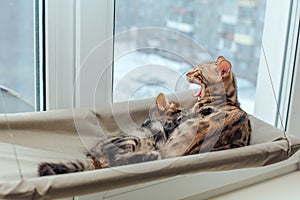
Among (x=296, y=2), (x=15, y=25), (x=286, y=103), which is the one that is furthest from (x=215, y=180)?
(x=15, y=25)

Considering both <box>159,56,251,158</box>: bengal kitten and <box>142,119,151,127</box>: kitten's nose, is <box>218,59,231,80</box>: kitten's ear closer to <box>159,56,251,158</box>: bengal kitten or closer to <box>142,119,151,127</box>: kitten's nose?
<box>159,56,251,158</box>: bengal kitten

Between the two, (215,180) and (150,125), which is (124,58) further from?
(215,180)

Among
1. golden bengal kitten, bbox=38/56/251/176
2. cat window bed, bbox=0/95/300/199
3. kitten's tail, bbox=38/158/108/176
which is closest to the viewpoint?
cat window bed, bbox=0/95/300/199

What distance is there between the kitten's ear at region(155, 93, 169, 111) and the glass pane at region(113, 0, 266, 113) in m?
0.03

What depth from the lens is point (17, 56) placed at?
4.50 ft

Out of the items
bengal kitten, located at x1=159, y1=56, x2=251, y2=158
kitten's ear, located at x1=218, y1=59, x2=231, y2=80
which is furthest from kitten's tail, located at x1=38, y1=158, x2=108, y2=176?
kitten's ear, located at x1=218, y1=59, x2=231, y2=80

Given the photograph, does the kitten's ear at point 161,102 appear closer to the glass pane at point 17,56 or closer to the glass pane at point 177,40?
the glass pane at point 177,40

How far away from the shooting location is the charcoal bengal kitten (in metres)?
1.07

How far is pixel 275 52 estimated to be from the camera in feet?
6.52

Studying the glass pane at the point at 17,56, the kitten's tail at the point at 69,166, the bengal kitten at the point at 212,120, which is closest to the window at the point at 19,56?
the glass pane at the point at 17,56

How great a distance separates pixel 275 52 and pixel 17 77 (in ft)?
3.89

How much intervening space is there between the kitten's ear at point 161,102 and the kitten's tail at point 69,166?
1.00 feet

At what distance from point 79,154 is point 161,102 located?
0.33 m

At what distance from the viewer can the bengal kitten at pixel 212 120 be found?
1221 millimetres
